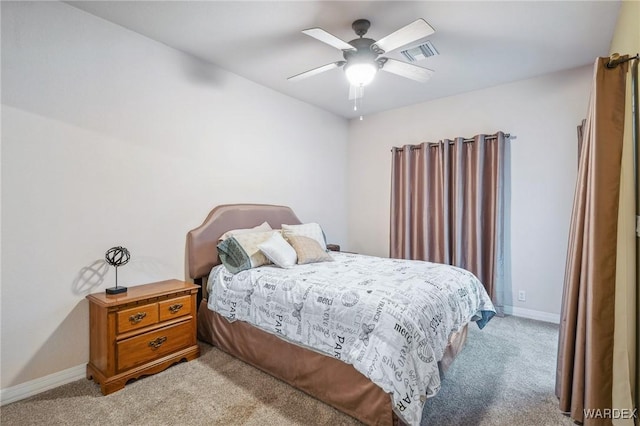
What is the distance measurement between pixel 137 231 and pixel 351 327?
6.61 ft

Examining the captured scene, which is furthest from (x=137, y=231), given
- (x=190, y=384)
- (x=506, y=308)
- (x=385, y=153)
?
(x=506, y=308)

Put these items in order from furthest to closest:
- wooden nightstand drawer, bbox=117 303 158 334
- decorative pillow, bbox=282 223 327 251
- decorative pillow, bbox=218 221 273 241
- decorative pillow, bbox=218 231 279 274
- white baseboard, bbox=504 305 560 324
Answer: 1. white baseboard, bbox=504 305 560 324
2. decorative pillow, bbox=282 223 327 251
3. decorative pillow, bbox=218 221 273 241
4. decorative pillow, bbox=218 231 279 274
5. wooden nightstand drawer, bbox=117 303 158 334

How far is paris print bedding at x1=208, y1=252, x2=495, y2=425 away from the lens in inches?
63.6

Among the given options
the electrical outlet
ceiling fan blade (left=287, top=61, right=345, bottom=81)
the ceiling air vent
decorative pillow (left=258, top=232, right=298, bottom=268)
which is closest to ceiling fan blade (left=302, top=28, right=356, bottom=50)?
ceiling fan blade (left=287, top=61, right=345, bottom=81)

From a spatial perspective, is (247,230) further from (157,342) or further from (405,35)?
(405,35)

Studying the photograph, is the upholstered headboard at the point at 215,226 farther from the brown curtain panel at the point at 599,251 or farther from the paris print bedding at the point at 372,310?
the brown curtain panel at the point at 599,251

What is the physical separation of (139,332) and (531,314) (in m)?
4.05

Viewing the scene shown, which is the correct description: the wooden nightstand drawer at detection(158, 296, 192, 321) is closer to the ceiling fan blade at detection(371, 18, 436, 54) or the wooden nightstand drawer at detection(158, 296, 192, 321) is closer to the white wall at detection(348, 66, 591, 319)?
the ceiling fan blade at detection(371, 18, 436, 54)

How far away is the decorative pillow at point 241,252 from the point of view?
9.01 ft

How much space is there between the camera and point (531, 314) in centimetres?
350

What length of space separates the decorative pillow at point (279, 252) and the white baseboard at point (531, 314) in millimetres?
2756

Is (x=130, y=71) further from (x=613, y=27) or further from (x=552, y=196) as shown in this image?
(x=552, y=196)

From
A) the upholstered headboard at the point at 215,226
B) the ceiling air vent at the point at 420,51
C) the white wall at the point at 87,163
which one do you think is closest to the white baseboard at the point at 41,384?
Result: the white wall at the point at 87,163

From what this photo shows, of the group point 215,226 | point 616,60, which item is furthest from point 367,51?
point 215,226
